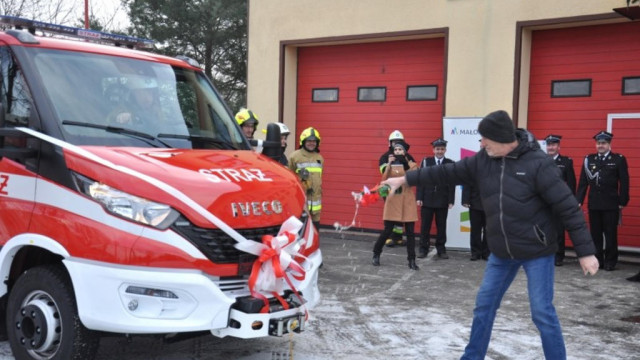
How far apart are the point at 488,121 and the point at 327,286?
404 cm

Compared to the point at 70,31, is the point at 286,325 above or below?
below

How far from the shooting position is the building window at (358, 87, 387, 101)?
43.3ft

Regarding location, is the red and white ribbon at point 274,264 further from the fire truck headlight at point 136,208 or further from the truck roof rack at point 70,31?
the truck roof rack at point 70,31

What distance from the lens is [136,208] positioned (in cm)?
406

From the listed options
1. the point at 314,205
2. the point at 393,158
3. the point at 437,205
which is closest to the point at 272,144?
the point at 314,205

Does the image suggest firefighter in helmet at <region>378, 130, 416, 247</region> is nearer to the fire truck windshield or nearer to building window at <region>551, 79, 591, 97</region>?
building window at <region>551, 79, 591, 97</region>

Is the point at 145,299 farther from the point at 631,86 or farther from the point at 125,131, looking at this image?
the point at 631,86

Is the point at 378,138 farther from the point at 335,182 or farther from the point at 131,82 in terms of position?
the point at 131,82

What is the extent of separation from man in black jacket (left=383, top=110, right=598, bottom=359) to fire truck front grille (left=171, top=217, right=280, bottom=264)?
1.82m

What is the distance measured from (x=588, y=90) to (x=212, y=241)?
29.1 feet

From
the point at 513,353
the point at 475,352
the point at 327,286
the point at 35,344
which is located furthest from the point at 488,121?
the point at 327,286

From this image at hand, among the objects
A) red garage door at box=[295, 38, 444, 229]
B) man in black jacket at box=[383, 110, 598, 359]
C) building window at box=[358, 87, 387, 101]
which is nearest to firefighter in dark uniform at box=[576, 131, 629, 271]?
red garage door at box=[295, 38, 444, 229]

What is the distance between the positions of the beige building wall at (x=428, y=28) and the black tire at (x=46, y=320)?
886 cm

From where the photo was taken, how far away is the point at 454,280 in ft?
29.0
